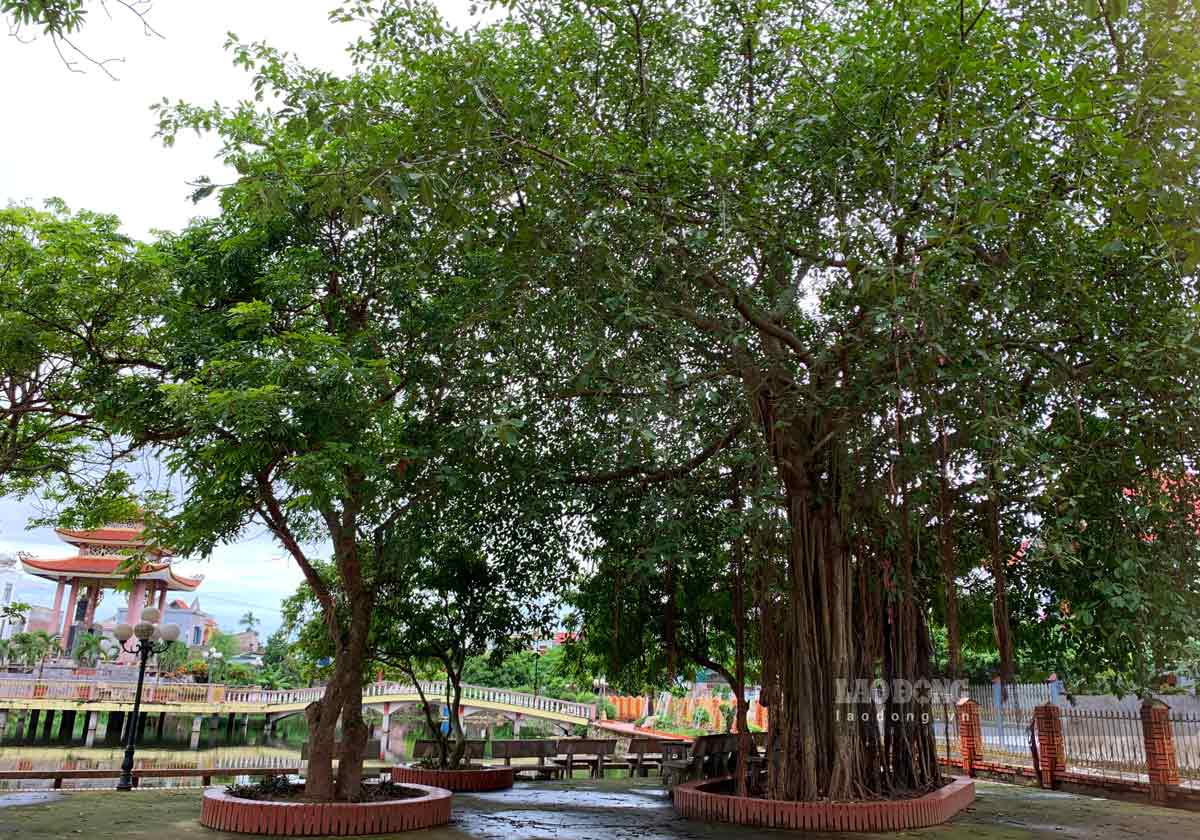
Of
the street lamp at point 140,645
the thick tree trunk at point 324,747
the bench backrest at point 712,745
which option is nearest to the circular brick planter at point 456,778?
the bench backrest at point 712,745

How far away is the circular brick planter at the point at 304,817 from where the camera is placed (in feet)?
27.0

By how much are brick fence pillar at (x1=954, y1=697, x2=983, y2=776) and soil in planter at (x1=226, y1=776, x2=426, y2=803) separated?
11.4 m

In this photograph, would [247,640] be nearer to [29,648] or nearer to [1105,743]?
[29,648]

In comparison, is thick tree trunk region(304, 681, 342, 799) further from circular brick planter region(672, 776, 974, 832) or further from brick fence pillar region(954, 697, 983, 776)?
brick fence pillar region(954, 697, 983, 776)

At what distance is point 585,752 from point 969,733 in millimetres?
7410

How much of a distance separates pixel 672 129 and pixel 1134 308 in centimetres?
414

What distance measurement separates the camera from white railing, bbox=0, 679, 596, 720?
26297 mm

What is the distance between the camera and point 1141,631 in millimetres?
6762

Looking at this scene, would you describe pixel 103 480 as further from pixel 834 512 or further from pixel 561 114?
pixel 834 512

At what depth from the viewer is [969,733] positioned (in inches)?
660

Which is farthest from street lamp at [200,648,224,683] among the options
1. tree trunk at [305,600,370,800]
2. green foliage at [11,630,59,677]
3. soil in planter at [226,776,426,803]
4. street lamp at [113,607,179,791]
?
tree trunk at [305,600,370,800]

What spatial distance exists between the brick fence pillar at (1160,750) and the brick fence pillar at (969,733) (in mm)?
4717

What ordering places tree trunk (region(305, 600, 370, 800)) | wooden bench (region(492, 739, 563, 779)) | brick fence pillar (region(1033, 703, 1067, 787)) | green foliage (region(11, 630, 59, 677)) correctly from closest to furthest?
tree trunk (region(305, 600, 370, 800)), brick fence pillar (region(1033, 703, 1067, 787)), wooden bench (region(492, 739, 563, 779)), green foliage (region(11, 630, 59, 677))

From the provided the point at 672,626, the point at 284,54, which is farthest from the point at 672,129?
the point at 672,626
